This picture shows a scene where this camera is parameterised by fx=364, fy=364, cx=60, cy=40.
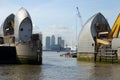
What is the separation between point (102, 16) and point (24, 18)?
1158 inches

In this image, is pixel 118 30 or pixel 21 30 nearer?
→ pixel 21 30

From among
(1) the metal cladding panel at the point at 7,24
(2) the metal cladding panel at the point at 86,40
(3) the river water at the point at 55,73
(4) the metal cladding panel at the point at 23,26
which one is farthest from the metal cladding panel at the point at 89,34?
(3) the river water at the point at 55,73

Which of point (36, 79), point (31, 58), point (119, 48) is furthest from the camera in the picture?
point (119, 48)

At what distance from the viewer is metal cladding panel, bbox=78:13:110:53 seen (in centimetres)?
9006

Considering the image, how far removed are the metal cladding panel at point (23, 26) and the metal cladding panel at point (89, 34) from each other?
896 inches

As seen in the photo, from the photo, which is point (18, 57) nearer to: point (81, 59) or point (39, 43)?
point (39, 43)

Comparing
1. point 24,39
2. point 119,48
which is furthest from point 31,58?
point 119,48

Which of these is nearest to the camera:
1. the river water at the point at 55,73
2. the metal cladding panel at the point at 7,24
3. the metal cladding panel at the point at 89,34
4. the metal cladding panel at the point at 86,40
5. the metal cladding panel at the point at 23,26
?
the river water at the point at 55,73

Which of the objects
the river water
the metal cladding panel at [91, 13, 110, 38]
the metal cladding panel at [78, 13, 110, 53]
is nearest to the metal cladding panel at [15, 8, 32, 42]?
the river water

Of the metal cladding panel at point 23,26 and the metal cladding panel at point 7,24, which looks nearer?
the metal cladding panel at point 23,26

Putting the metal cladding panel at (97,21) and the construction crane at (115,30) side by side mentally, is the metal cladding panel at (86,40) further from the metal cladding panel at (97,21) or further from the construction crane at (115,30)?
the construction crane at (115,30)

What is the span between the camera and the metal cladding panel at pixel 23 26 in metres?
70.4

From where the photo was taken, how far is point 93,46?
88750 mm

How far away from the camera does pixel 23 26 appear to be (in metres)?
71.1
